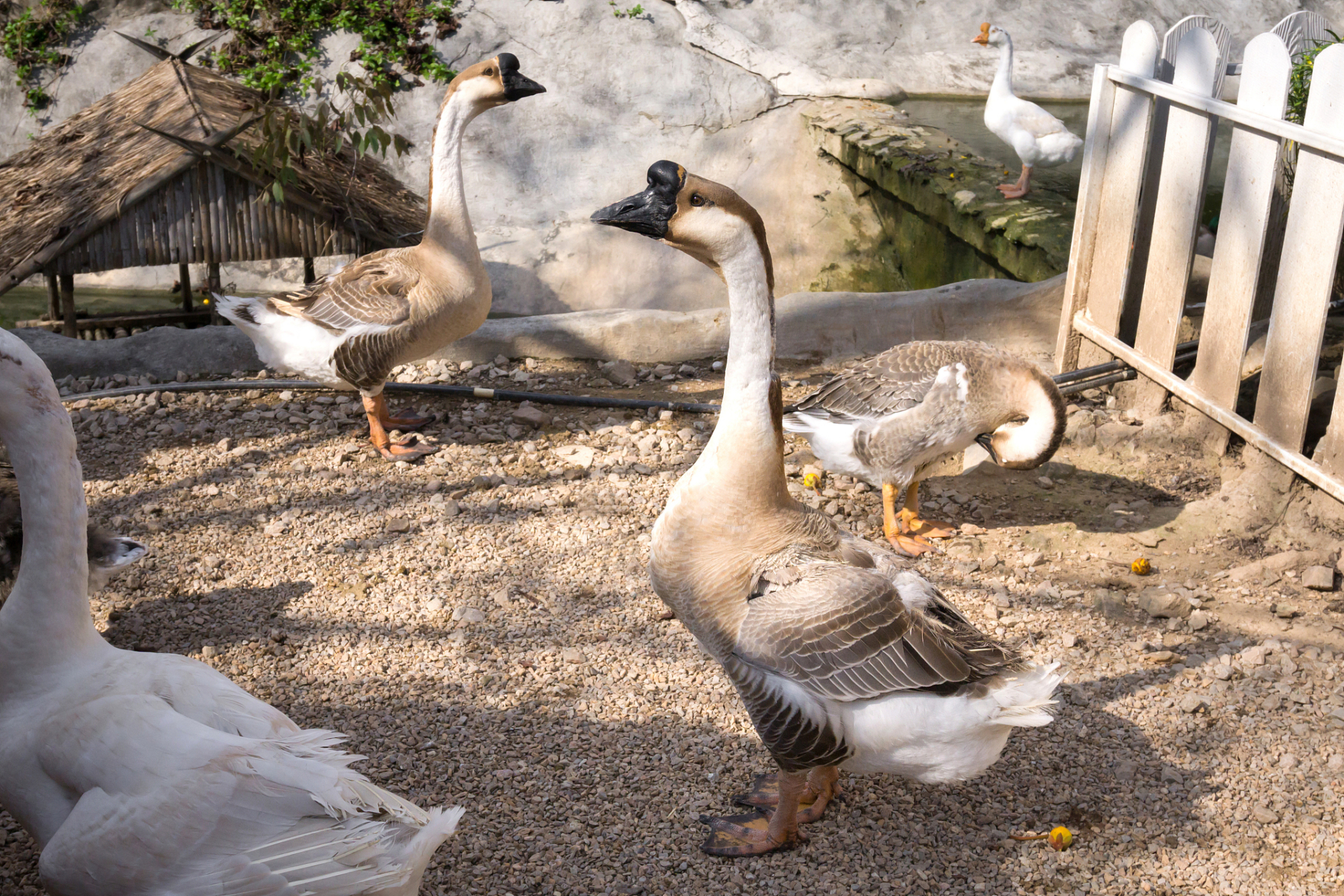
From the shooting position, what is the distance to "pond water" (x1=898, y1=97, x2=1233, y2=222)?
9.27 meters

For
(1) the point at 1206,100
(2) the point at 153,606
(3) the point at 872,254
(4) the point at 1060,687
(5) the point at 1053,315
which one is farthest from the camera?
(3) the point at 872,254

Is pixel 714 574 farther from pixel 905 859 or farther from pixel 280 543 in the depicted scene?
pixel 280 543

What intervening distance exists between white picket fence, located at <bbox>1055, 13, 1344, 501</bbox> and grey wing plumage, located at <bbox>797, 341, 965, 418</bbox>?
1421mm

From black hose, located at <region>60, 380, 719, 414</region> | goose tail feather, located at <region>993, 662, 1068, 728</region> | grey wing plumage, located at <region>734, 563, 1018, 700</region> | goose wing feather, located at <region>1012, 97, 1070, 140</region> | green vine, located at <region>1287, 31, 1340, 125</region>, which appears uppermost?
green vine, located at <region>1287, 31, 1340, 125</region>

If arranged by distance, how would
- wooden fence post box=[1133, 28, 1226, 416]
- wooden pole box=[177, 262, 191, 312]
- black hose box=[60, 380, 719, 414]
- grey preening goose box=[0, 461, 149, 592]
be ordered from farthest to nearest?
wooden pole box=[177, 262, 191, 312] < black hose box=[60, 380, 719, 414] < wooden fence post box=[1133, 28, 1226, 416] < grey preening goose box=[0, 461, 149, 592]

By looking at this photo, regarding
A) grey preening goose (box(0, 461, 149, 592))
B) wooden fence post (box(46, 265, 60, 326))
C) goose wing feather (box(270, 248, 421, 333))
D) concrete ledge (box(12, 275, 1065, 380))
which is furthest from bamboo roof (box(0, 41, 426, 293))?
grey preening goose (box(0, 461, 149, 592))

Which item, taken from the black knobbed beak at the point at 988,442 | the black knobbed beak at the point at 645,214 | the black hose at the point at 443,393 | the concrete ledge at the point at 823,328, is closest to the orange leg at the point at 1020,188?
the concrete ledge at the point at 823,328

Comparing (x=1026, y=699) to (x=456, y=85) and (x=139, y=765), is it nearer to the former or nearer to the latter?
(x=139, y=765)

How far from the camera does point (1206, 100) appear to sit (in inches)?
195

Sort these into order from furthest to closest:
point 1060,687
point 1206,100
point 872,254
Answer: point 872,254 → point 1206,100 → point 1060,687

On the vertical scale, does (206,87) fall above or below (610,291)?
above

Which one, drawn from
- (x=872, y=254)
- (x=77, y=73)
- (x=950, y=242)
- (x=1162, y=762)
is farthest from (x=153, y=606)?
(x=77, y=73)

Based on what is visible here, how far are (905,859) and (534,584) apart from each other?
192cm

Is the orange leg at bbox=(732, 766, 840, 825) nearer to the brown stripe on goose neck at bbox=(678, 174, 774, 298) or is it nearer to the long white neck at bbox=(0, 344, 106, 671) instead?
the brown stripe on goose neck at bbox=(678, 174, 774, 298)
